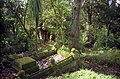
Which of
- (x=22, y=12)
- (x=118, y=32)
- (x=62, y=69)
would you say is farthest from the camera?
(x=118, y=32)

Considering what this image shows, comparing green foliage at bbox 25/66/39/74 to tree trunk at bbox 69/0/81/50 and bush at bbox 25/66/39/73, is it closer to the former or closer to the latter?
bush at bbox 25/66/39/73

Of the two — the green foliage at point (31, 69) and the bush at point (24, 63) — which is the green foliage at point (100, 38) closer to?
the green foliage at point (31, 69)

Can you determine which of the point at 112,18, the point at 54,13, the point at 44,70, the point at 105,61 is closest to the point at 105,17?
the point at 112,18

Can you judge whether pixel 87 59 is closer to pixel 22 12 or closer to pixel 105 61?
pixel 105 61

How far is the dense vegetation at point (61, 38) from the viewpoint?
26.0 feet

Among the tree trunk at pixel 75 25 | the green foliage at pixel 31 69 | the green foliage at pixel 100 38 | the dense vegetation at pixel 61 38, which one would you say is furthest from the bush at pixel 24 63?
the green foliage at pixel 100 38

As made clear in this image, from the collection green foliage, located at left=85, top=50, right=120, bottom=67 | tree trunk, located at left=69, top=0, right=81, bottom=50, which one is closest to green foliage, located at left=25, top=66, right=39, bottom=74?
green foliage, located at left=85, top=50, right=120, bottom=67

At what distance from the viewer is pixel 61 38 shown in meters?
14.8

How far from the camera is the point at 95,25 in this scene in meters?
16.4

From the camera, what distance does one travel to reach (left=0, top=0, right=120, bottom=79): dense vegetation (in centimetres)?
793

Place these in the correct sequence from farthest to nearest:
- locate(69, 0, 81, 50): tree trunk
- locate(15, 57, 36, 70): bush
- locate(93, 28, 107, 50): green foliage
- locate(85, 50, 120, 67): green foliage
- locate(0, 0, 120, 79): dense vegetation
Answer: locate(93, 28, 107, 50): green foliage, locate(69, 0, 81, 50): tree trunk, locate(85, 50, 120, 67): green foliage, locate(0, 0, 120, 79): dense vegetation, locate(15, 57, 36, 70): bush

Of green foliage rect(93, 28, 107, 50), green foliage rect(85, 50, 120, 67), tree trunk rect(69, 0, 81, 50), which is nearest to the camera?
green foliage rect(85, 50, 120, 67)

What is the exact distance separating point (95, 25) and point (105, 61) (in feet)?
24.0

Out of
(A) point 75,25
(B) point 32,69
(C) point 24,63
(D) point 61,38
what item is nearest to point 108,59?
(A) point 75,25
